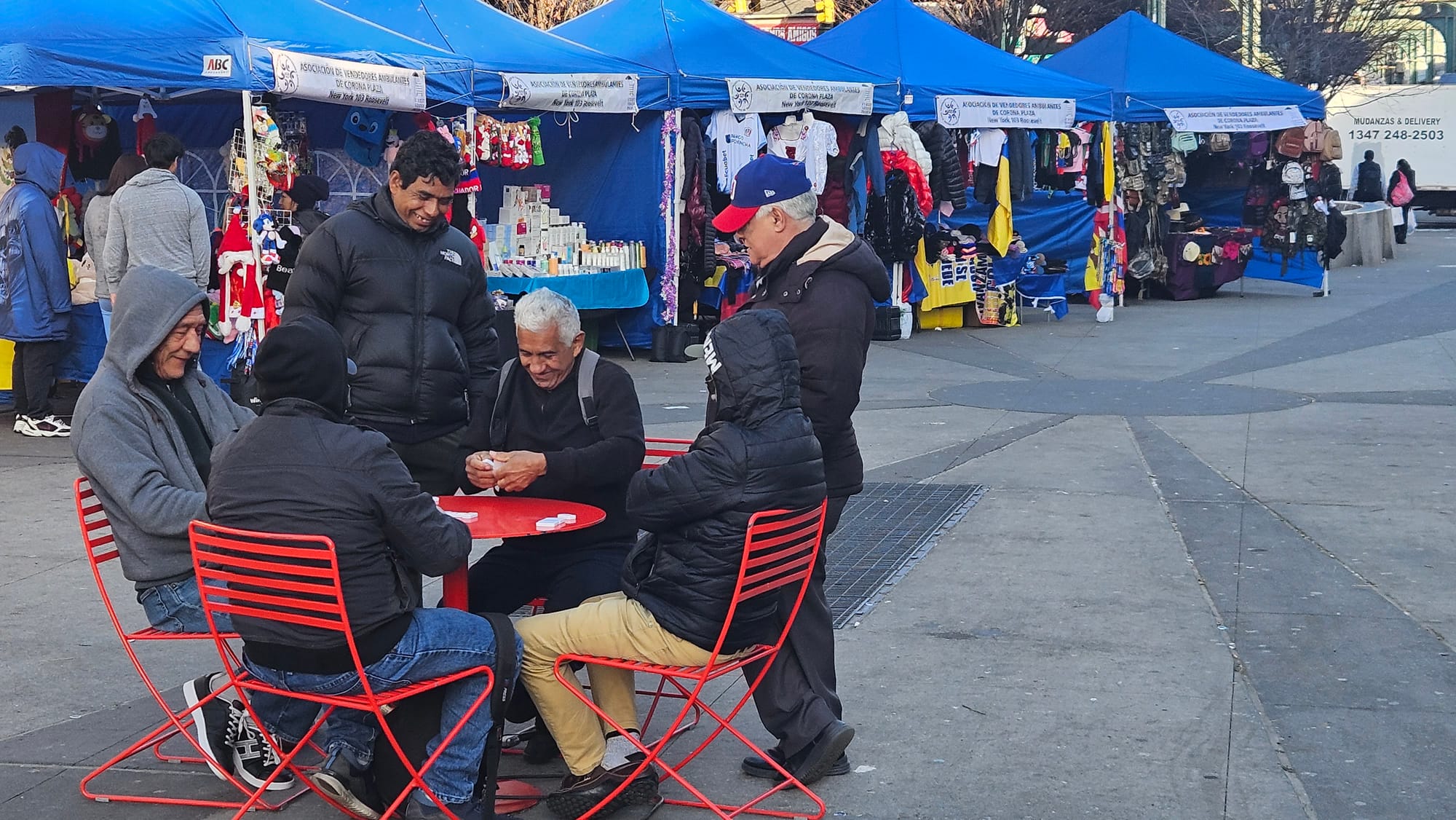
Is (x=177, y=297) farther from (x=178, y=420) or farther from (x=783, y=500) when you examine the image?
(x=783, y=500)

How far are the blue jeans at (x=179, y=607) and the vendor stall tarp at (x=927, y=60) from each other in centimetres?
1193

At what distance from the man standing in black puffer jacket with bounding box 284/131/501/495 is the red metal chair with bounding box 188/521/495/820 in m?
1.51

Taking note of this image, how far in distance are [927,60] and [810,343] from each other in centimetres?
1225

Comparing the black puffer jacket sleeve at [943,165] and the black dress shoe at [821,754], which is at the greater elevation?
the black puffer jacket sleeve at [943,165]

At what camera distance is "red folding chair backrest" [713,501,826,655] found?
393 centimetres

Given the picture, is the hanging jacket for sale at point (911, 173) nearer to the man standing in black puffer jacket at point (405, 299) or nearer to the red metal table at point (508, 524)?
the man standing in black puffer jacket at point (405, 299)

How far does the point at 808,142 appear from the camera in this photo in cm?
1447

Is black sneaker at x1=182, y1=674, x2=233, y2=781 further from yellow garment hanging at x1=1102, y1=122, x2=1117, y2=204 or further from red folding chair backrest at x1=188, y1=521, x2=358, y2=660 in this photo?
yellow garment hanging at x1=1102, y1=122, x2=1117, y2=204

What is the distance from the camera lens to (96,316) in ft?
36.0

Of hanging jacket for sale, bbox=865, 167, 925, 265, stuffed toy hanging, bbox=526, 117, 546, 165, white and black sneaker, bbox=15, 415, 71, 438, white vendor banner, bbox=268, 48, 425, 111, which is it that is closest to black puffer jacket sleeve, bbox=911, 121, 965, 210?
hanging jacket for sale, bbox=865, 167, 925, 265

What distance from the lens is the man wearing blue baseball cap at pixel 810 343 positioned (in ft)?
14.6

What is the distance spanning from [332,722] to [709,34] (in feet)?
36.0

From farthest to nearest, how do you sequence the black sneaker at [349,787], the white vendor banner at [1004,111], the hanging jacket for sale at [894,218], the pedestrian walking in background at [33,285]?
the white vendor banner at [1004,111], the hanging jacket for sale at [894,218], the pedestrian walking in background at [33,285], the black sneaker at [349,787]

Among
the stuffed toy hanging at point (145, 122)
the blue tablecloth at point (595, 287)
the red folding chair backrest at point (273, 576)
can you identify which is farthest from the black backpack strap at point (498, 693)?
the blue tablecloth at point (595, 287)
